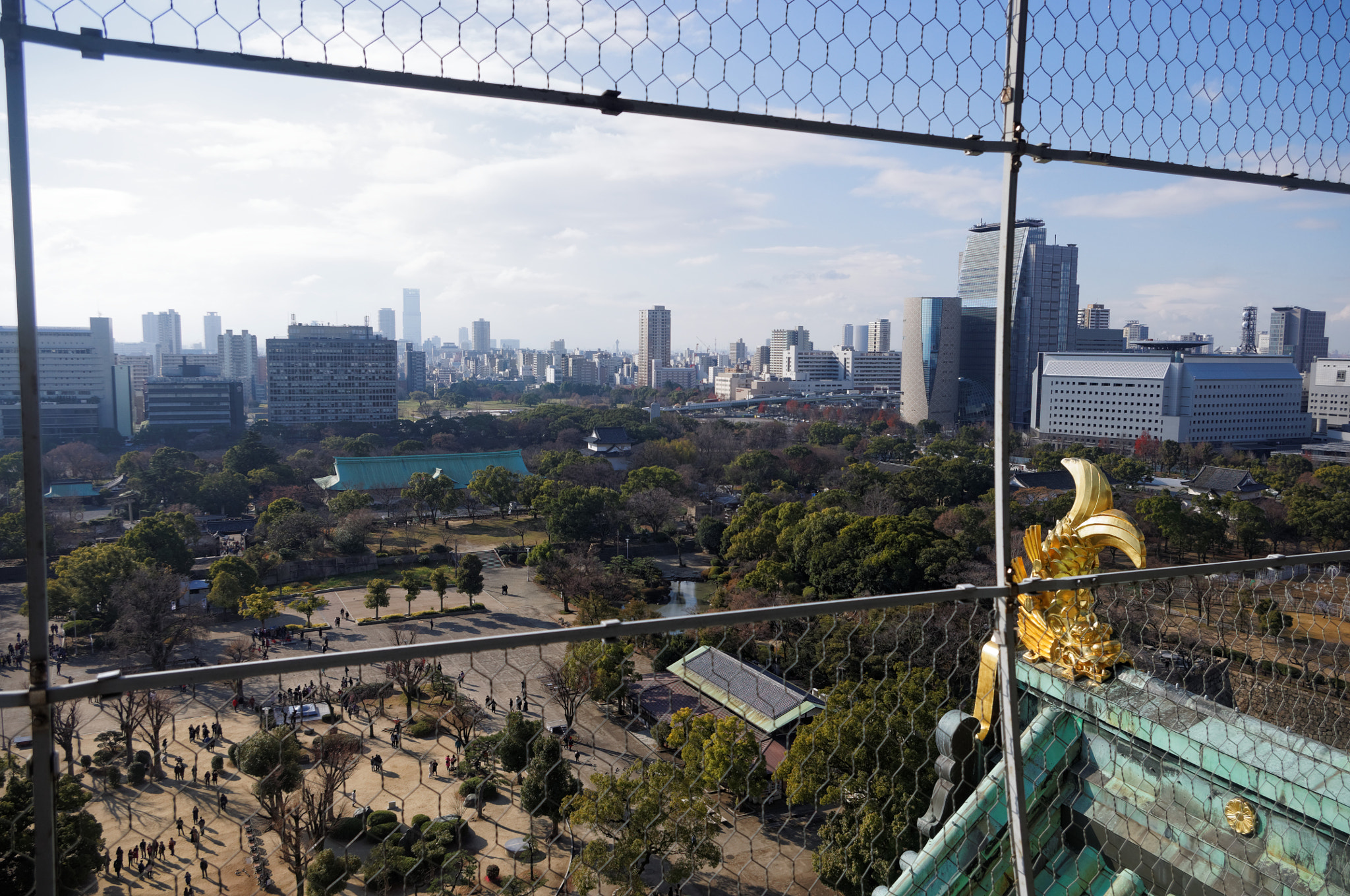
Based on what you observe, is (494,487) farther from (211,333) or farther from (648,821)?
(211,333)

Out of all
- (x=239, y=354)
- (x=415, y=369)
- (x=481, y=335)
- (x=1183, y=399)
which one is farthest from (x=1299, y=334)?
(x=481, y=335)

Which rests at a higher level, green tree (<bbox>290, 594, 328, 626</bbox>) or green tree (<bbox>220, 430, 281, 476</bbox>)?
green tree (<bbox>220, 430, 281, 476</bbox>)

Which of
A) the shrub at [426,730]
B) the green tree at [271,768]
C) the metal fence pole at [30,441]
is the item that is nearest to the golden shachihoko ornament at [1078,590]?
the metal fence pole at [30,441]

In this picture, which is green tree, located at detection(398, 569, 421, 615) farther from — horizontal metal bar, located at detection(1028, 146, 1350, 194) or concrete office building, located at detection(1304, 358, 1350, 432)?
concrete office building, located at detection(1304, 358, 1350, 432)

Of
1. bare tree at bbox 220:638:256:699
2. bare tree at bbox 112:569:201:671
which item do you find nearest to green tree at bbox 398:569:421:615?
bare tree at bbox 220:638:256:699

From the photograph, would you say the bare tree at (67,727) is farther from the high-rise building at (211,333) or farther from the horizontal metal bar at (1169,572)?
the high-rise building at (211,333)
